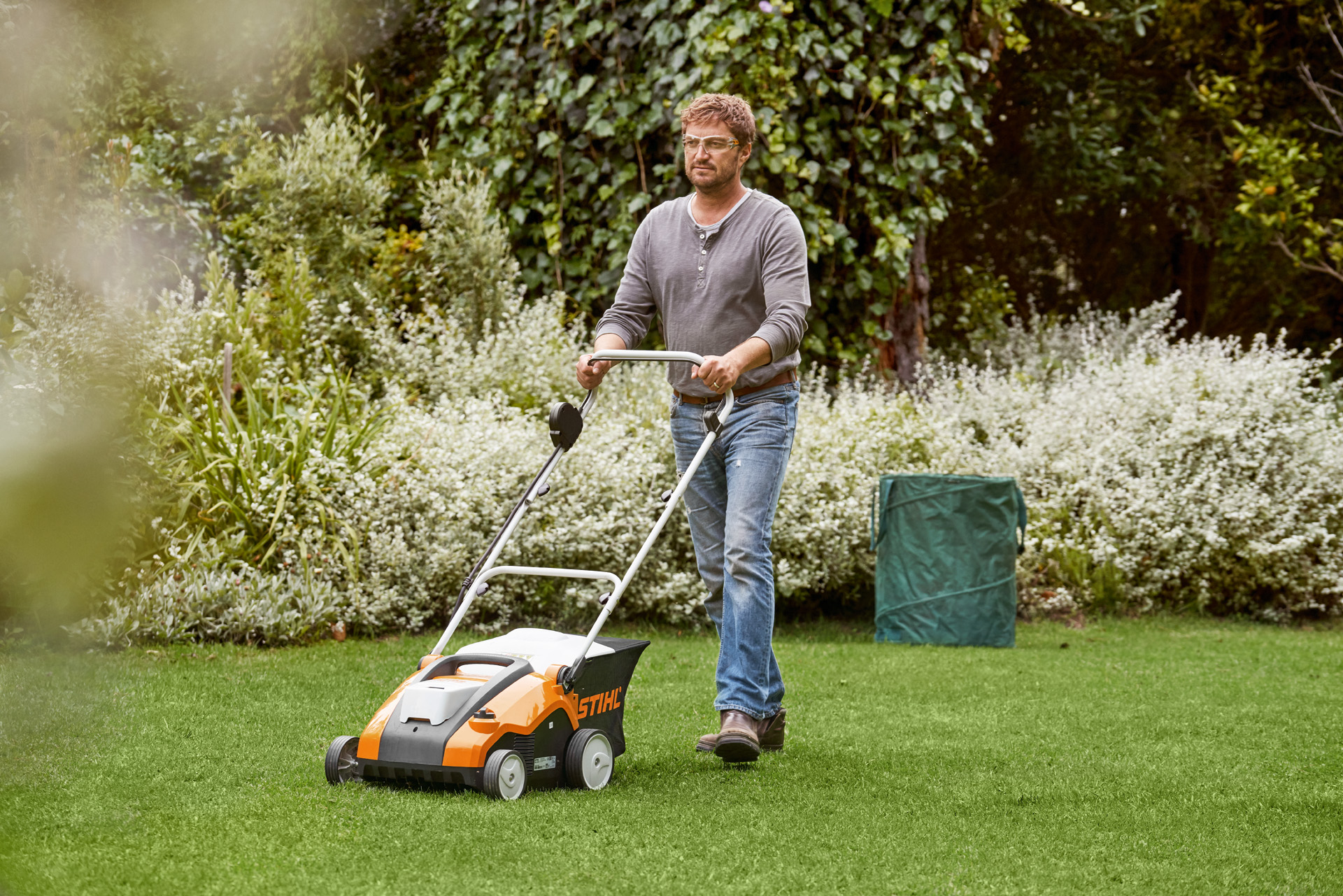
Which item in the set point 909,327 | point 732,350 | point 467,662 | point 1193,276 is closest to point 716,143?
point 732,350

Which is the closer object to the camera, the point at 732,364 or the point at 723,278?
the point at 732,364

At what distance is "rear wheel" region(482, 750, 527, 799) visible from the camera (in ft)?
8.98

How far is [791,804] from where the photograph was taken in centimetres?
289

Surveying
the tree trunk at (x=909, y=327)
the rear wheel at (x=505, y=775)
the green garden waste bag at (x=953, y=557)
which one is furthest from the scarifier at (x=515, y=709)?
the tree trunk at (x=909, y=327)

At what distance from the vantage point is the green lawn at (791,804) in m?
2.32

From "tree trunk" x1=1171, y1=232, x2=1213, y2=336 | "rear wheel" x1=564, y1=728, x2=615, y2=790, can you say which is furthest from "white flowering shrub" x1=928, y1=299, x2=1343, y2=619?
"tree trunk" x1=1171, y1=232, x2=1213, y2=336

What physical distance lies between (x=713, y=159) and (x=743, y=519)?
93 centimetres

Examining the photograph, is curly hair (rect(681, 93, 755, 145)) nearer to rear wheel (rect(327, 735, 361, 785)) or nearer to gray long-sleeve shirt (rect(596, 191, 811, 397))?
gray long-sleeve shirt (rect(596, 191, 811, 397))

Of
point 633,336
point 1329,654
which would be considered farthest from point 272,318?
point 1329,654

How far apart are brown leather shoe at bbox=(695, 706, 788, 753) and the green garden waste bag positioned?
222cm

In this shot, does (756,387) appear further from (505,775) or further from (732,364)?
(505,775)

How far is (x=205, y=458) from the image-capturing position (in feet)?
17.1

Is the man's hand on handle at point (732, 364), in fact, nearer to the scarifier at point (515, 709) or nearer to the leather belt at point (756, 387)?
the scarifier at point (515, 709)

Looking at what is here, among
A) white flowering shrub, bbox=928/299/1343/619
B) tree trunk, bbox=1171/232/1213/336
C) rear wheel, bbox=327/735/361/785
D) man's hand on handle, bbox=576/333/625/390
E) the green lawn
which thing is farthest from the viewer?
tree trunk, bbox=1171/232/1213/336
